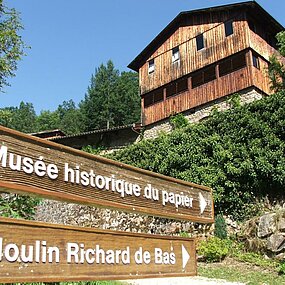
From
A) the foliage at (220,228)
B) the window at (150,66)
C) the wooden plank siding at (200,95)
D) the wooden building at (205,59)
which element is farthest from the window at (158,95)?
the foliage at (220,228)

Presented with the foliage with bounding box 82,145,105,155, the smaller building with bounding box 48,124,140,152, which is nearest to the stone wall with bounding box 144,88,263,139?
the smaller building with bounding box 48,124,140,152

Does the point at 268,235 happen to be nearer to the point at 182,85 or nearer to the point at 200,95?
the point at 200,95

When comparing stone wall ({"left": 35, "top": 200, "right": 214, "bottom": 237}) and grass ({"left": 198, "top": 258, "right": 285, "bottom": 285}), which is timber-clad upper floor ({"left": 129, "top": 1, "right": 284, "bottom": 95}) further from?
grass ({"left": 198, "top": 258, "right": 285, "bottom": 285})

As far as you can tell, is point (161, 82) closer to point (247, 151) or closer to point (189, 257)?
point (247, 151)

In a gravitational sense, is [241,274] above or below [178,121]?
below

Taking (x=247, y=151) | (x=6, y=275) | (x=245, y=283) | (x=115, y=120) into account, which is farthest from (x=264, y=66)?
(x=115, y=120)

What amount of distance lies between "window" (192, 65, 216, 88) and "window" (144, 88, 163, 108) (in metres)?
2.77

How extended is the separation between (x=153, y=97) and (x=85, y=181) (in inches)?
977

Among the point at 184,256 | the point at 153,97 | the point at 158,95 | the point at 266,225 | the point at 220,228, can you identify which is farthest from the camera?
the point at 153,97

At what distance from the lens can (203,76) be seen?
24.6 metres

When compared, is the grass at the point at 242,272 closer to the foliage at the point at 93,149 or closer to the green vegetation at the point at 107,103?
the foliage at the point at 93,149

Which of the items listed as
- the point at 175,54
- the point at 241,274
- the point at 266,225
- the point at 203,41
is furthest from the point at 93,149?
the point at 241,274

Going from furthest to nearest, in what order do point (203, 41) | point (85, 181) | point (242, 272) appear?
point (203, 41) → point (242, 272) → point (85, 181)

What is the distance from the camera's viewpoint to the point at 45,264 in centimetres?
232
